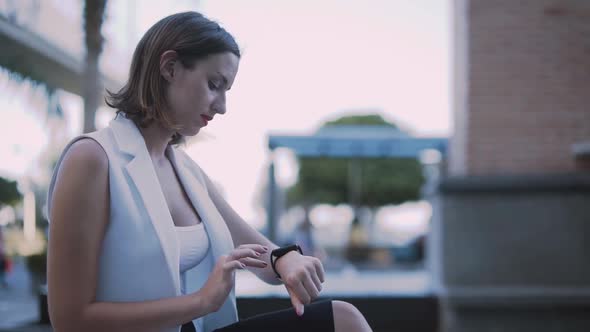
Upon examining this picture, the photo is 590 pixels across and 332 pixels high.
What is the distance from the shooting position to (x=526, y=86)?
5793mm

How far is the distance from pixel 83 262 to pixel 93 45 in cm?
598

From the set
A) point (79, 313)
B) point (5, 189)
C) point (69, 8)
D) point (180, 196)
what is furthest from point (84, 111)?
point (5, 189)

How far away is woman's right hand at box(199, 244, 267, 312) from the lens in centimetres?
137

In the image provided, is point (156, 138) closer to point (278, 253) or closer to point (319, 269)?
point (278, 253)

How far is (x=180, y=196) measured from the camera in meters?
Result: 1.75

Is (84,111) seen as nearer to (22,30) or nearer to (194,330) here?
(22,30)

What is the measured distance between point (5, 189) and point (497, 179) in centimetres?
1401

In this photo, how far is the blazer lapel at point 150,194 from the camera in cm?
140

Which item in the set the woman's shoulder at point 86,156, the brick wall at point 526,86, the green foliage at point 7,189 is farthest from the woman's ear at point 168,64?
the green foliage at point 7,189

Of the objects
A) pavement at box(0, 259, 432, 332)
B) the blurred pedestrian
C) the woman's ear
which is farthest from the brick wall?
the blurred pedestrian

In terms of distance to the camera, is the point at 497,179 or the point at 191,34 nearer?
the point at 191,34

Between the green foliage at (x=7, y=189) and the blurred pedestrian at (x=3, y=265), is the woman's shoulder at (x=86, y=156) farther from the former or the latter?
the green foliage at (x=7, y=189)

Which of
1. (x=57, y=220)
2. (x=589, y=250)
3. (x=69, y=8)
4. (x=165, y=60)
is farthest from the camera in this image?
(x=69, y=8)

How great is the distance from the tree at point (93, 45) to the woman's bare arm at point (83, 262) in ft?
18.4
